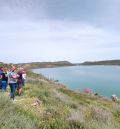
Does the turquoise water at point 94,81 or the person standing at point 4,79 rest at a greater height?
the person standing at point 4,79

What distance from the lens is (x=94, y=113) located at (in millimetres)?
10945

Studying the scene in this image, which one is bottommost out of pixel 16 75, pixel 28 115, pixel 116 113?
pixel 116 113

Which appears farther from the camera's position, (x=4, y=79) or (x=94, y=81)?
(x=94, y=81)

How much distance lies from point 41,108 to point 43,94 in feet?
12.2

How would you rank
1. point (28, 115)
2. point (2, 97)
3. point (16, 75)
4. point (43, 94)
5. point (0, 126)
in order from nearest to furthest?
point (0, 126), point (28, 115), point (2, 97), point (16, 75), point (43, 94)

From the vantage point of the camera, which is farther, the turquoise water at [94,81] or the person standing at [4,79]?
the turquoise water at [94,81]

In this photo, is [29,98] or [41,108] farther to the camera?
[29,98]

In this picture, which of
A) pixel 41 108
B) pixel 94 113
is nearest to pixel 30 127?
pixel 94 113

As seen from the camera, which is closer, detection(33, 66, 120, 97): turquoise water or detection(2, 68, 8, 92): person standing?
detection(2, 68, 8, 92): person standing

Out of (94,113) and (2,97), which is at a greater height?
(2,97)

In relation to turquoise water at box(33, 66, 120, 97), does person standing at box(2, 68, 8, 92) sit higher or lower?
higher

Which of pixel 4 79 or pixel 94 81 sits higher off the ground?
pixel 4 79

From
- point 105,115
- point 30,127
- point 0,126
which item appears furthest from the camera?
point 105,115

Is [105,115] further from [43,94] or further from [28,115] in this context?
[43,94]
